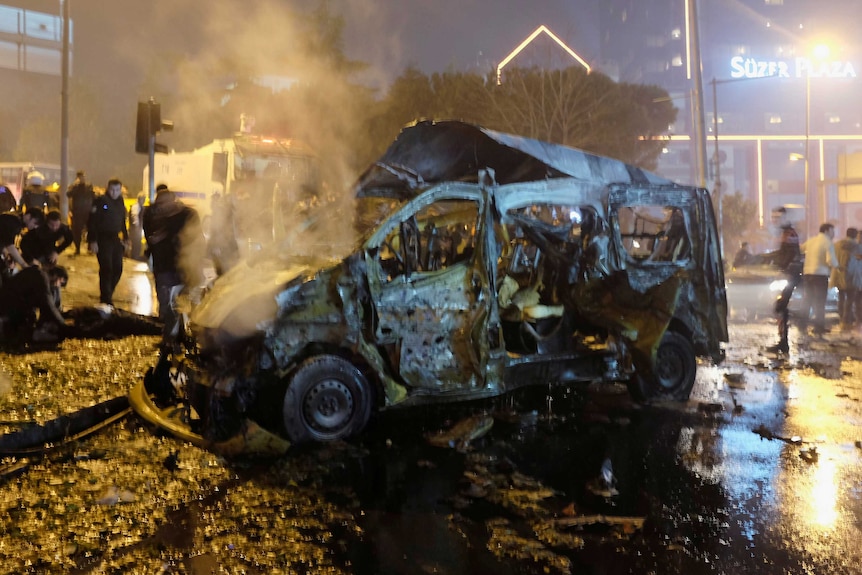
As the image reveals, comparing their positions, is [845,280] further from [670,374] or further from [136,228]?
[136,228]

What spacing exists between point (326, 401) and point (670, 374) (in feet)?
11.9

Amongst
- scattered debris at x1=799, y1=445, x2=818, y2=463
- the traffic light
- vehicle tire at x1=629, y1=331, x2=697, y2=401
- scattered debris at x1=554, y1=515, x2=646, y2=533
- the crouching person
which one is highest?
the traffic light

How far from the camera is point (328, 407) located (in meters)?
5.00

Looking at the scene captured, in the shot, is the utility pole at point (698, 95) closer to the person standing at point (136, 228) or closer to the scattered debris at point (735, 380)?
the scattered debris at point (735, 380)

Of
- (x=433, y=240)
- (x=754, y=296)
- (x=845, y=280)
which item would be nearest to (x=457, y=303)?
(x=433, y=240)

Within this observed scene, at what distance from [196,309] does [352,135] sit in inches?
923

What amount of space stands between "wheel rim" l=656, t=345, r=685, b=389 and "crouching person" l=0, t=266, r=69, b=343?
6.88 metres

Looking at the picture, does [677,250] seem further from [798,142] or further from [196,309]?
[798,142]

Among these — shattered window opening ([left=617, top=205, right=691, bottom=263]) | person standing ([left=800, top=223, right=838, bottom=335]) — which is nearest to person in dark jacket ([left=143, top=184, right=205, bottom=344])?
shattered window opening ([left=617, top=205, right=691, bottom=263])

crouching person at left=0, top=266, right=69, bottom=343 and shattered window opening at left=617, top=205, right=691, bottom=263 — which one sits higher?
shattered window opening at left=617, top=205, right=691, bottom=263

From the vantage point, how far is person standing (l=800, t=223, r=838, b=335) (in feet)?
37.5

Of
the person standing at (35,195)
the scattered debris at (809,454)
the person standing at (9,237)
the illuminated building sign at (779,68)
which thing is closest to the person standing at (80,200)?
the person standing at (35,195)

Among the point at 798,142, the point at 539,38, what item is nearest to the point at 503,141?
the point at 539,38

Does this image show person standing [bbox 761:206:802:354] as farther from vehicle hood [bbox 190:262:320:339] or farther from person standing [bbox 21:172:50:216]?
person standing [bbox 21:172:50:216]
